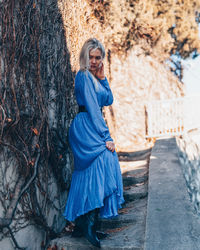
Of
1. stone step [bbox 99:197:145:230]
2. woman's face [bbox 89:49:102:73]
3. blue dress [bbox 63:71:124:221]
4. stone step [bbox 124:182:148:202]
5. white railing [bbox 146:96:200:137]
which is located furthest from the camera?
white railing [bbox 146:96:200:137]

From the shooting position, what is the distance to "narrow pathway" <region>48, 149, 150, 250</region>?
8.10 ft

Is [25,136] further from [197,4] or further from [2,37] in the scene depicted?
[197,4]

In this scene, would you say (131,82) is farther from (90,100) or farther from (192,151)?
(90,100)

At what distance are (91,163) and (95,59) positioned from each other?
0.91 metres

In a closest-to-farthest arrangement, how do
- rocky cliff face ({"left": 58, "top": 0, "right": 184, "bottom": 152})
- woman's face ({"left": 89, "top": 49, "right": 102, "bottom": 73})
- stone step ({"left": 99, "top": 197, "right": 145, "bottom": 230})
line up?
woman's face ({"left": 89, "top": 49, "right": 102, "bottom": 73})
stone step ({"left": 99, "top": 197, "right": 145, "bottom": 230})
rocky cliff face ({"left": 58, "top": 0, "right": 184, "bottom": 152})

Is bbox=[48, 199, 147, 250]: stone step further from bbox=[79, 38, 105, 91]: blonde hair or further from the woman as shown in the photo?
bbox=[79, 38, 105, 91]: blonde hair

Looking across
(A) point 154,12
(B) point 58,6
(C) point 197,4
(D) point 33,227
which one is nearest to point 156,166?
(D) point 33,227

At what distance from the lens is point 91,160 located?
243 cm

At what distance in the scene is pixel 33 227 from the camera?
2.44 metres

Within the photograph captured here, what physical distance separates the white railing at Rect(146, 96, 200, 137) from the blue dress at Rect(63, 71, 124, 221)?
5.82 meters

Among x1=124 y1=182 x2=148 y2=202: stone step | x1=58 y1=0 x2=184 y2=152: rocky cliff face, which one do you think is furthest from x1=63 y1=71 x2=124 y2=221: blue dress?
x1=58 y1=0 x2=184 y2=152: rocky cliff face

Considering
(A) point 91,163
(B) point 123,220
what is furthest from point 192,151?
(A) point 91,163

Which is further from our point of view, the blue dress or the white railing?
the white railing

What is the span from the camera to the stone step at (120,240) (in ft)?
7.91
